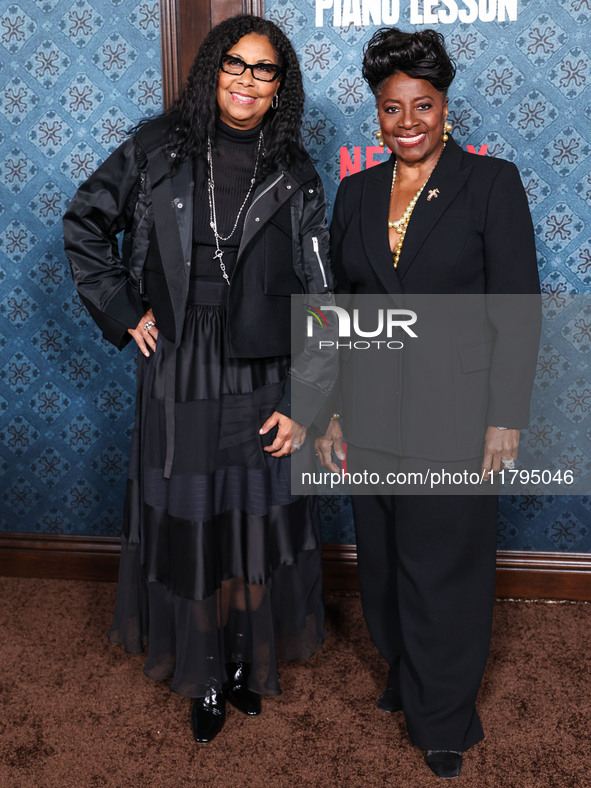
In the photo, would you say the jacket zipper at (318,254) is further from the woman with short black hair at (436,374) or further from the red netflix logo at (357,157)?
the red netflix logo at (357,157)

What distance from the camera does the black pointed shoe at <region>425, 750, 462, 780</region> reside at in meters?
1.69

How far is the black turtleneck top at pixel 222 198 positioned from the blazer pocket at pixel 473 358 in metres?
0.58

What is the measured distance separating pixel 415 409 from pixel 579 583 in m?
1.34

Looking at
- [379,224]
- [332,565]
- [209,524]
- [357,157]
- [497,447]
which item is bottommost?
[332,565]

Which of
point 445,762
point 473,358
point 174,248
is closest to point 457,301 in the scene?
point 473,358

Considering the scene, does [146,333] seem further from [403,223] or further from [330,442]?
[403,223]

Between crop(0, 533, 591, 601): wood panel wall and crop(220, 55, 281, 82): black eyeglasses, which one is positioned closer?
crop(220, 55, 281, 82): black eyeglasses

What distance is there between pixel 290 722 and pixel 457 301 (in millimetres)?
1188

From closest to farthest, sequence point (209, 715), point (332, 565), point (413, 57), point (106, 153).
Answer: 1. point (413, 57)
2. point (209, 715)
3. point (106, 153)
4. point (332, 565)

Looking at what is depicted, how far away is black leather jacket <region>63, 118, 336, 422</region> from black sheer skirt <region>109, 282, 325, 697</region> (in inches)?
2.7

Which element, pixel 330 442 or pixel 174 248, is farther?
pixel 330 442

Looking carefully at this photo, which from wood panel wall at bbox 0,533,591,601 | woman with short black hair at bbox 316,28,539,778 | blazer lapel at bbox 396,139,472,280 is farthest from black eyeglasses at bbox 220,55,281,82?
wood panel wall at bbox 0,533,591,601

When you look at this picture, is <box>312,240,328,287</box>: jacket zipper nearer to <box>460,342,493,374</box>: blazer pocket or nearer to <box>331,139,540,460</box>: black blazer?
<box>331,139,540,460</box>: black blazer

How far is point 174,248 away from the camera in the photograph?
1.66 meters
